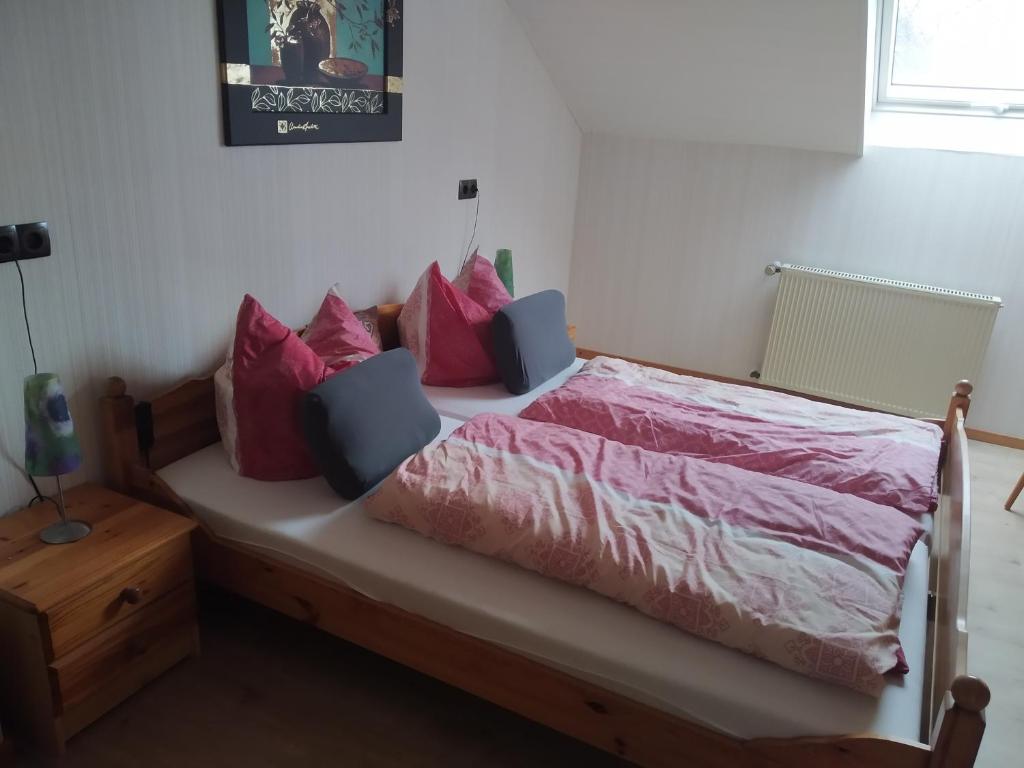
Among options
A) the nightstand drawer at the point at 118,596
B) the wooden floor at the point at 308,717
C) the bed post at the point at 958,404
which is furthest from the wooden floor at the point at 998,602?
the nightstand drawer at the point at 118,596

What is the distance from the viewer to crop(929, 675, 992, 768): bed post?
1.28m

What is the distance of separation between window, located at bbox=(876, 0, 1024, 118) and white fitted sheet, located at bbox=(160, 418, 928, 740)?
101 inches

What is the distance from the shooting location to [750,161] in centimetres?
402

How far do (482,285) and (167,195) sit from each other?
4.32 feet

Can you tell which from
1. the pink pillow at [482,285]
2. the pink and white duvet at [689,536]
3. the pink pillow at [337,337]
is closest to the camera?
the pink and white duvet at [689,536]

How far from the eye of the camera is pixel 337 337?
97.5 inches

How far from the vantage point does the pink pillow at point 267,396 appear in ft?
6.98

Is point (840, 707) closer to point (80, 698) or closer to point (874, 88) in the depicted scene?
point (80, 698)

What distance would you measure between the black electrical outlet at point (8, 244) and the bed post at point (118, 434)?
399 millimetres

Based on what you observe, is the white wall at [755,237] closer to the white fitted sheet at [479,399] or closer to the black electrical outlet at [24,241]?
the white fitted sheet at [479,399]

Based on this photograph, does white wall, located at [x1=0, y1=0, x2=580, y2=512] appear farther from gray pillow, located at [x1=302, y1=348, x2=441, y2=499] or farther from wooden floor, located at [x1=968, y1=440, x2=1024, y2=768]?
wooden floor, located at [x1=968, y1=440, x2=1024, y2=768]

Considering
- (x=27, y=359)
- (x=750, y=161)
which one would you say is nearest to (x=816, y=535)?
(x=27, y=359)

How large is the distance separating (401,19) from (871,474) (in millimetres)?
2203

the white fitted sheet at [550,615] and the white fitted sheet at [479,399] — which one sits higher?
the white fitted sheet at [479,399]
